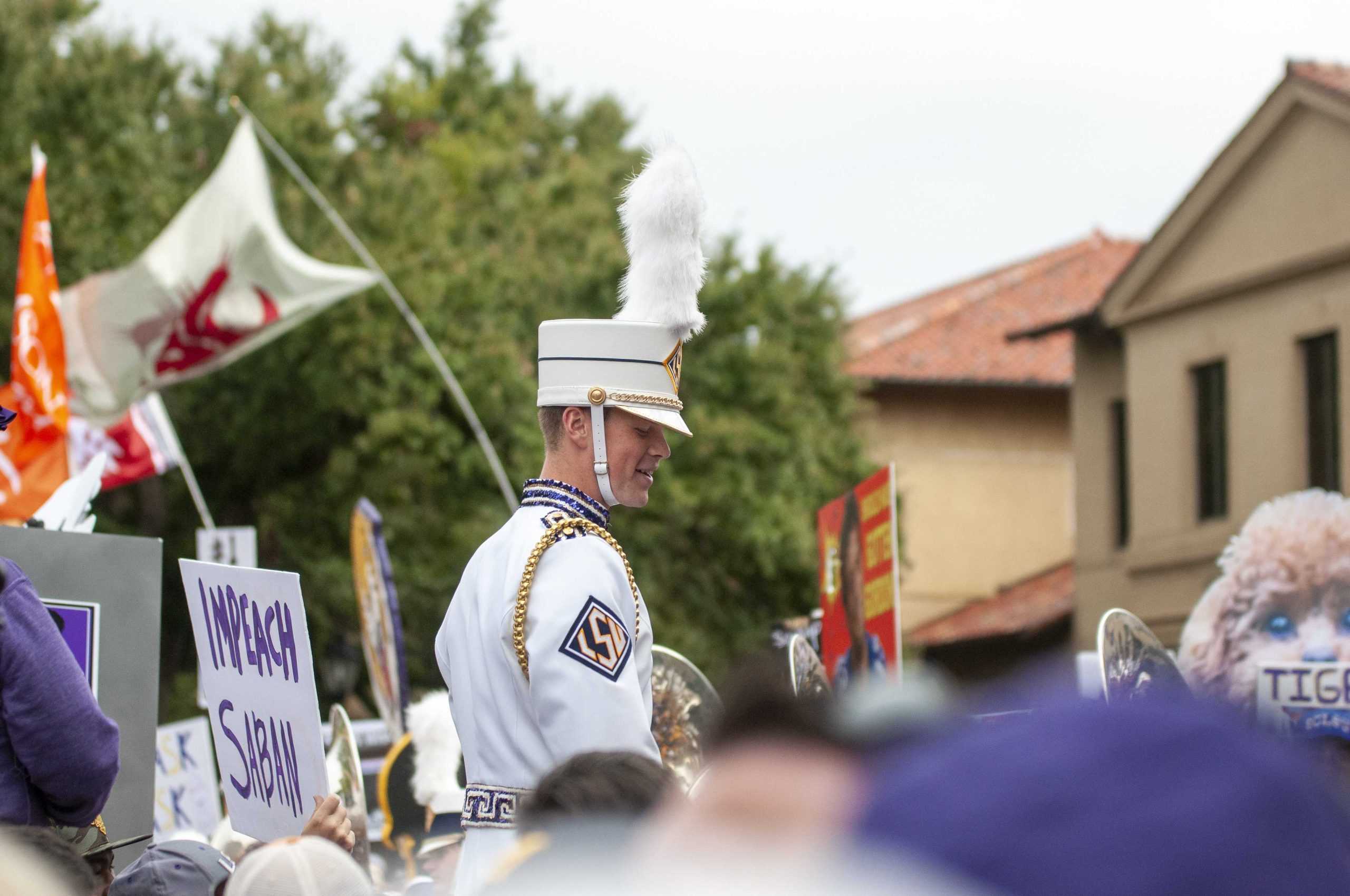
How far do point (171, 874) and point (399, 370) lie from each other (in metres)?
19.4

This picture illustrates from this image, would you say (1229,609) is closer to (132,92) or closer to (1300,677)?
(1300,677)

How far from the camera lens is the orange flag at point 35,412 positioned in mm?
9805

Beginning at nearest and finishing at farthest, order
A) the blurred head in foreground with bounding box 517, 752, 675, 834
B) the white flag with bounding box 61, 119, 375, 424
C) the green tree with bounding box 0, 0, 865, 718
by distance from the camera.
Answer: the blurred head in foreground with bounding box 517, 752, 675, 834 < the white flag with bounding box 61, 119, 375, 424 < the green tree with bounding box 0, 0, 865, 718

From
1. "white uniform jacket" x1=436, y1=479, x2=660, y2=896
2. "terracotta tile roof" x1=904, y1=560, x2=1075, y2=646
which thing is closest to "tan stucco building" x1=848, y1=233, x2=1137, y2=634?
"terracotta tile roof" x1=904, y1=560, x2=1075, y2=646

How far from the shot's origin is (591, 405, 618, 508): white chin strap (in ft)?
12.1

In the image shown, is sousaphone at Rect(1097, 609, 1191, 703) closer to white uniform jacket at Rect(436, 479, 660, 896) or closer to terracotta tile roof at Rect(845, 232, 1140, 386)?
white uniform jacket at Rect(436, 479, 660, 896)

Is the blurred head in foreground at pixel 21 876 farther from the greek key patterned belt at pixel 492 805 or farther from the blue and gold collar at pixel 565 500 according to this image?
the blue and gold collar at pixel 565 500

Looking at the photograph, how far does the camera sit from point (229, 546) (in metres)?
12.1

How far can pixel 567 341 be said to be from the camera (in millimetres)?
3836

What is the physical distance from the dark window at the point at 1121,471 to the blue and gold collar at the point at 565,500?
22.3 meters

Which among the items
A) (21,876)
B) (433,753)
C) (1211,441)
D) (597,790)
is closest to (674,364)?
(597,790)

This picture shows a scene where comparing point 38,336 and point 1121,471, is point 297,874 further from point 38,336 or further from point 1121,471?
point 1121,471

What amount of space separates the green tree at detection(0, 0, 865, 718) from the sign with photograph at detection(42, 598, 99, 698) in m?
17.4

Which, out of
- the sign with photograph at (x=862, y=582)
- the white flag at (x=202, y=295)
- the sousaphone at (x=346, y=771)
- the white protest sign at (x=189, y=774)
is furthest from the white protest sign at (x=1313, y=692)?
the white flag at (x=202, y=295)
